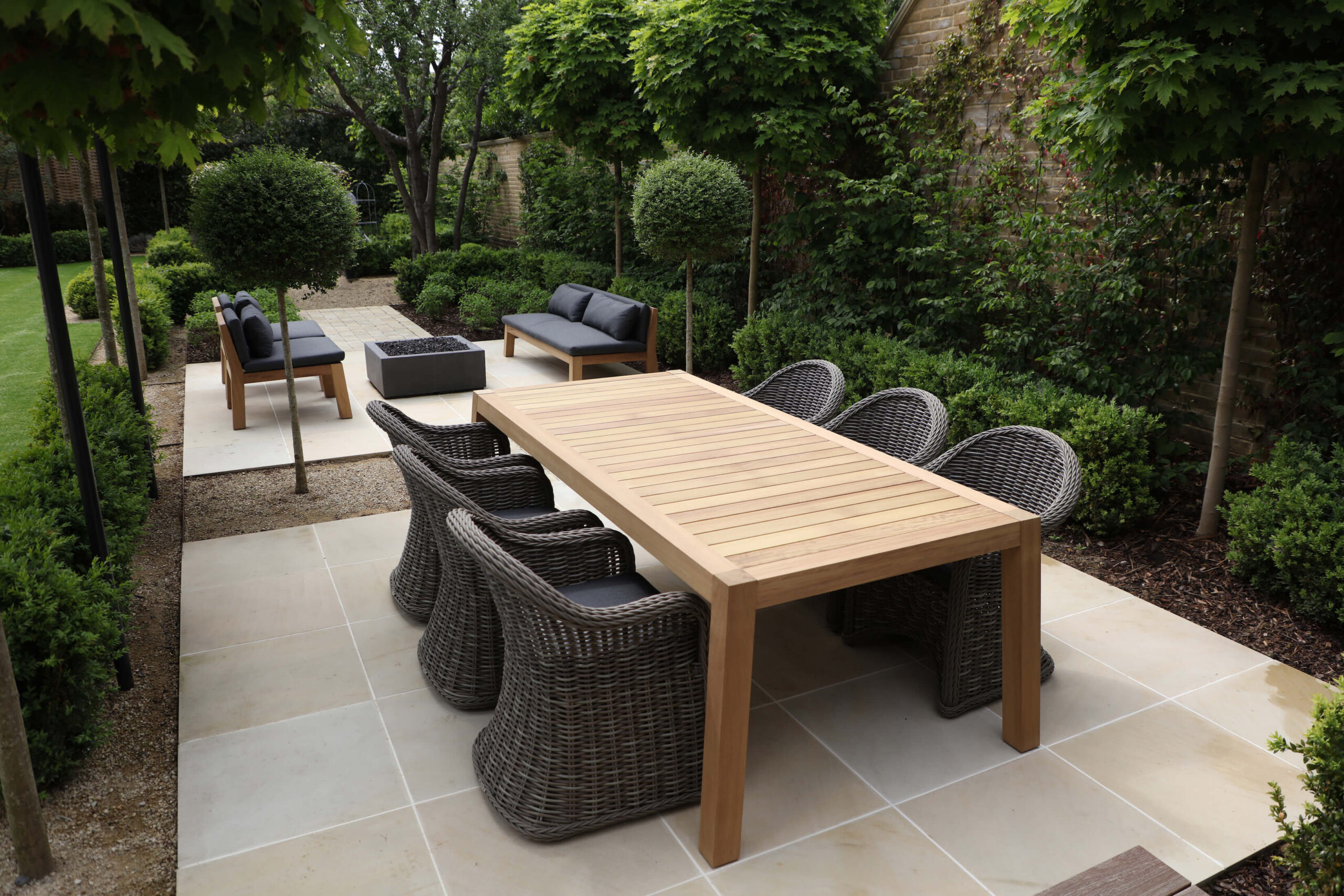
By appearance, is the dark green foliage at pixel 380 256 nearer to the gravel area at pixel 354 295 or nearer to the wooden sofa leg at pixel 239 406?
the gravel area at pixel 354 295

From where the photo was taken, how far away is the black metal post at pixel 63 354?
2521mm

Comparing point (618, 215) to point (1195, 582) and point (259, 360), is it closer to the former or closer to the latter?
point (259, 360)

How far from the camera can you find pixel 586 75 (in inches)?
342

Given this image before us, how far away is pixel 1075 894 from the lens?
1720 mm

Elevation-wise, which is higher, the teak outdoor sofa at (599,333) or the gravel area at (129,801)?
the teak outdoor sofa at (599,333)

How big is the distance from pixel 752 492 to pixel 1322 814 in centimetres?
167

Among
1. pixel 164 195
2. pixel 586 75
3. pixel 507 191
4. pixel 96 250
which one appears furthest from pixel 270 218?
pixel 164 195

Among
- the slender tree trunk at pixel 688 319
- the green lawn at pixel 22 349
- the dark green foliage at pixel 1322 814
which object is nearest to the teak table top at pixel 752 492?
the dark green foliage at pixel 1322 814

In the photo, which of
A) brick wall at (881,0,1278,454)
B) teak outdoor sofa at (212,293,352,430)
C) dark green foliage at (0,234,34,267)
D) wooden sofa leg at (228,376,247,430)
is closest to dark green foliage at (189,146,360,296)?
teak outdoor sofa at (212,293,352,430)

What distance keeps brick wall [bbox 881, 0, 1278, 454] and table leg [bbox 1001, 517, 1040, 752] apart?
8.85 ft

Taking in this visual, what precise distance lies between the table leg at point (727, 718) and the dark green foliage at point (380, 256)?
14.7 m

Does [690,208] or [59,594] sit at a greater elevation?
[690,208]

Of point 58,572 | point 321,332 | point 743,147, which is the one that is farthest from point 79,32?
point 321,332

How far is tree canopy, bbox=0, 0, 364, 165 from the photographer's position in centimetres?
147
